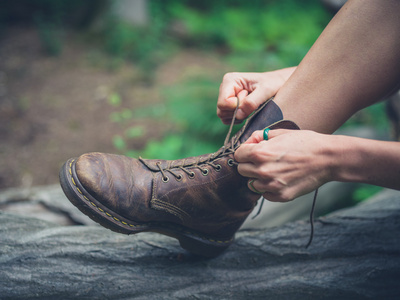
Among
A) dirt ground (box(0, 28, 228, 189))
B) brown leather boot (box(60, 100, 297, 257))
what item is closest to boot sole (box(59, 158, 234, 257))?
brown leather boot (box(60, 100, 297, 257))

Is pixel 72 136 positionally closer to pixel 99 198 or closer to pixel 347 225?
pixel 99 198

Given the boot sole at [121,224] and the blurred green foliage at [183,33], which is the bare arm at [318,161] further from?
the blurred green foliage at [183,33]

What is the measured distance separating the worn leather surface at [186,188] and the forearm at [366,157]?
36 cm

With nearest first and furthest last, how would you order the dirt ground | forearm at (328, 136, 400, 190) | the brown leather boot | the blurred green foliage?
forearm at (328, 136, 400, 190) → the brown leather boot → the dirt ground → the blurred green foliage

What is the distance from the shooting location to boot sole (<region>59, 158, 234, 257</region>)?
1.22 metres

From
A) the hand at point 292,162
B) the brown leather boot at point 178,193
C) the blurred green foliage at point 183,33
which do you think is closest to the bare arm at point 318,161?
the hand at point 292,162

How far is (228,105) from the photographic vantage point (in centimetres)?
142

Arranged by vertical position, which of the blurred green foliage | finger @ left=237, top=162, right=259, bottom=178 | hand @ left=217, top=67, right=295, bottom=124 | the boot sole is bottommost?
the boot sole

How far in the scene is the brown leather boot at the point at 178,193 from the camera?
128cm

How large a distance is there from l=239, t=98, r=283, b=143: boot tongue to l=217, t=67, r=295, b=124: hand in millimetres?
62

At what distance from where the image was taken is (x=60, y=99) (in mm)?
3918

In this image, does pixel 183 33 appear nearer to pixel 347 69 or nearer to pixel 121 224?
pixel 347 69

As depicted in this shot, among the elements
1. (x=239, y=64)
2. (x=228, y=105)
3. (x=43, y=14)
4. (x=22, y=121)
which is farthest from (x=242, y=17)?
(x=228, y=105)

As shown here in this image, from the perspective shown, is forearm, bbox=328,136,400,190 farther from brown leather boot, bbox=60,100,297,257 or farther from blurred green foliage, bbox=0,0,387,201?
blurred green foliage, bbox=0,0,387,201
